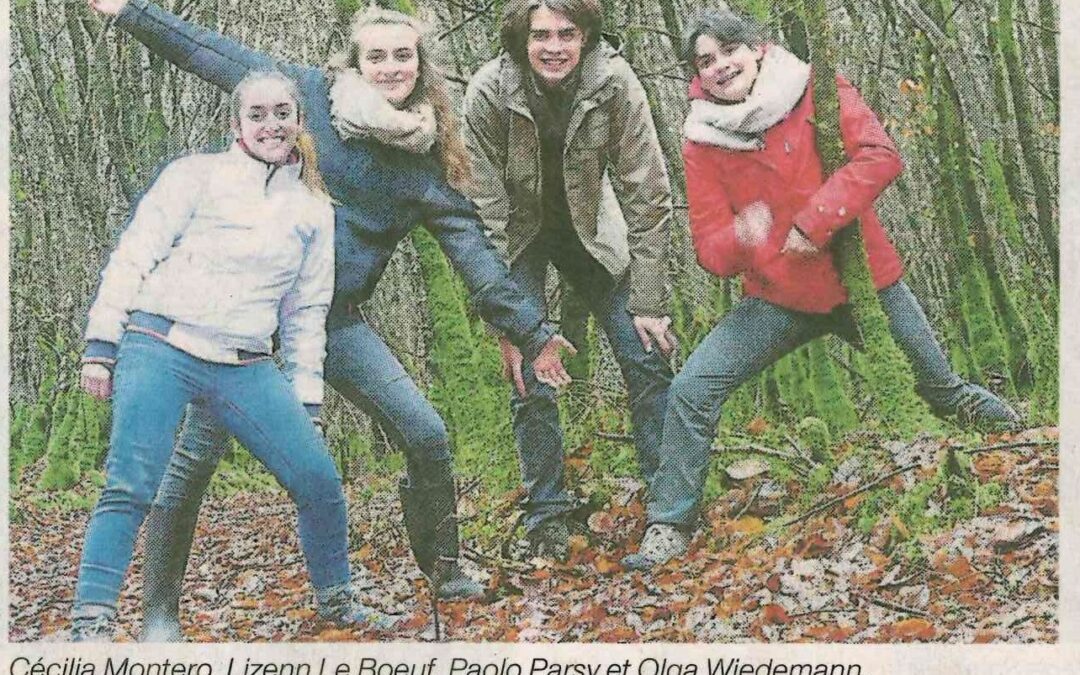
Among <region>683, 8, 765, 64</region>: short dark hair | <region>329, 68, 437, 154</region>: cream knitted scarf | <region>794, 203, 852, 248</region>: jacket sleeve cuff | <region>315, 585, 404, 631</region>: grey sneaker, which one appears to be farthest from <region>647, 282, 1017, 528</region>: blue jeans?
<region>329, 68, 437, 154</region>: cream knitted scarf

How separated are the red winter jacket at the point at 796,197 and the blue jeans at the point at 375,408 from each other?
1.43 metres

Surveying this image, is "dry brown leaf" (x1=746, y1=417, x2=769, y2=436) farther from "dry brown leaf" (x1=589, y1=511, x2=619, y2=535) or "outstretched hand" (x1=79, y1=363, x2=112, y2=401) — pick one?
"outstretched hand" (x1=79, y1=363, x2=112, y2=401)

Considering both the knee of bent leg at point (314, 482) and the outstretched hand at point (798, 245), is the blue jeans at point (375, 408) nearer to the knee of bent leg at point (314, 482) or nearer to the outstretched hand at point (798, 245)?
the knee of bent leg at point (314, 482)

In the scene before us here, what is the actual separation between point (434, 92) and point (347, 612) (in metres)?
2.28

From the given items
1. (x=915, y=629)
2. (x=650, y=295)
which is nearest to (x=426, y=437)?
(x=650, y=295)

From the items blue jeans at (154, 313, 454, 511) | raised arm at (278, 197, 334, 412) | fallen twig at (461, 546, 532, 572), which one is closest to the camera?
raised arm at (278, 197, 334, 412)

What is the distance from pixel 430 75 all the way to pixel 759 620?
8.97 ft

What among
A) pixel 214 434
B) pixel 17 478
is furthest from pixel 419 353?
pixel 17 478

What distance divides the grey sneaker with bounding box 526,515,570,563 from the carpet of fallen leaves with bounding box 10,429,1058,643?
45 millimetres

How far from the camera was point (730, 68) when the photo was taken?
20.0 feet

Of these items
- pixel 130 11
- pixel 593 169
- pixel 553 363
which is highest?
pixel 130 11

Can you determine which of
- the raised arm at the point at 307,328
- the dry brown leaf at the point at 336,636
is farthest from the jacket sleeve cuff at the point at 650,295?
the dry brown leaf at the point at 336,636

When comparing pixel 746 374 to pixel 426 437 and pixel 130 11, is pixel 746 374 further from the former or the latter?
pixel 130 11

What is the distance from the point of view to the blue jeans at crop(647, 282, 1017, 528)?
20.4ft
